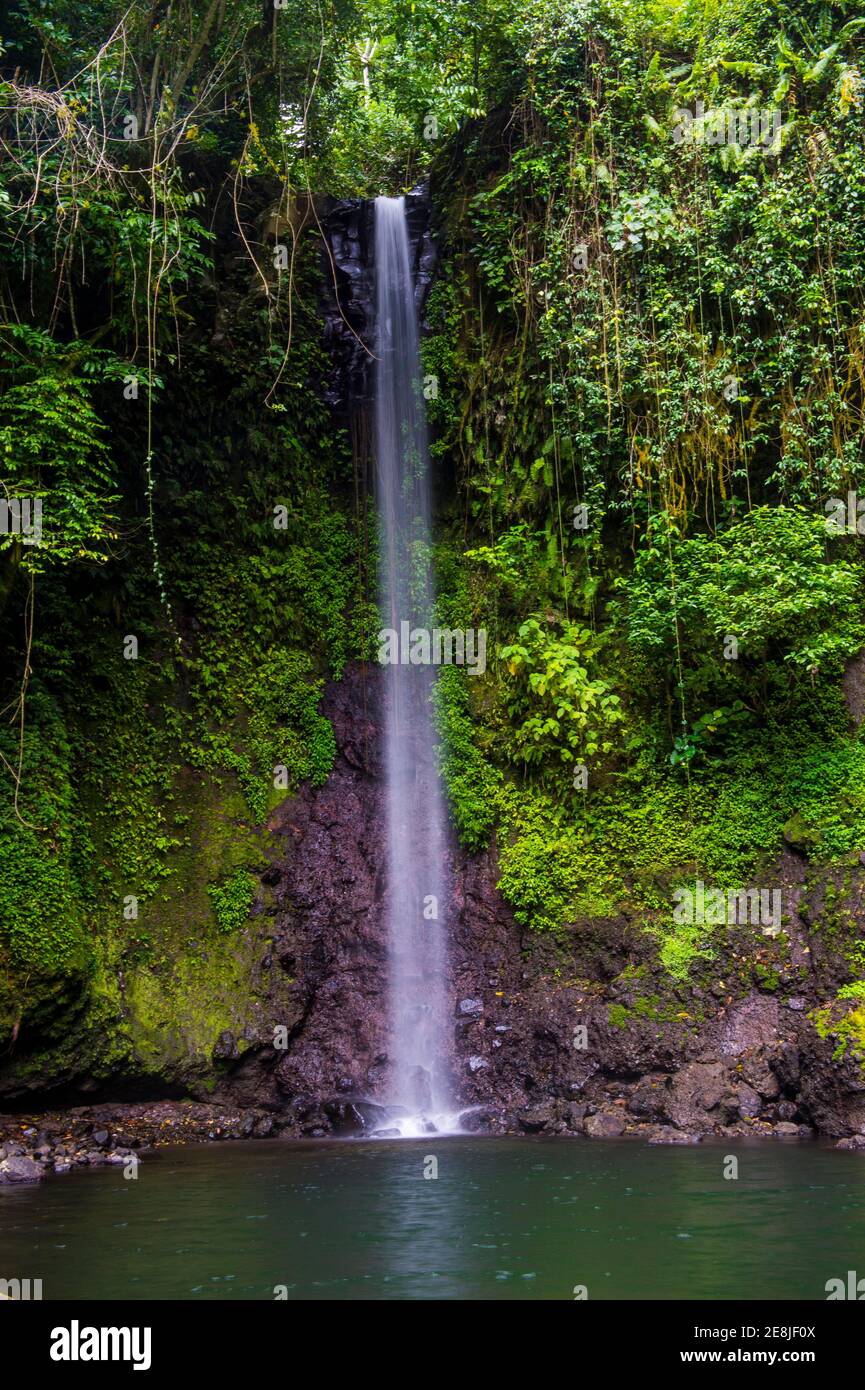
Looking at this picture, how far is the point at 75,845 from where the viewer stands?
1153 centimetres

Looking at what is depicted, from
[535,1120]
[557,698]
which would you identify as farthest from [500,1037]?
[557,698]

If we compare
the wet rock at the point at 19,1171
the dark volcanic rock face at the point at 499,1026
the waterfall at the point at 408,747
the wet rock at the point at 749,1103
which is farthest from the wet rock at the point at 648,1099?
the wet rock at the point at 19,1171

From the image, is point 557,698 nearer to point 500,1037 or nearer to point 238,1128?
point 500,1037

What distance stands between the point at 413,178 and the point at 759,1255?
16761 mm

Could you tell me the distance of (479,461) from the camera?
13.9 meters

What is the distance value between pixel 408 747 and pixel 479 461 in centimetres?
391

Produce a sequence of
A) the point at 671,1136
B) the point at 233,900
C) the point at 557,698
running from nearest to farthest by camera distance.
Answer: the point at 671,1136 < the point at 233,900 < the point at 557,698

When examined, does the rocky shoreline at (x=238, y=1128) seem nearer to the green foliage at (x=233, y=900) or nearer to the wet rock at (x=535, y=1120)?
the wet rock at (x=535, y=1120)

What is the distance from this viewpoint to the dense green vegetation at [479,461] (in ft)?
36.7

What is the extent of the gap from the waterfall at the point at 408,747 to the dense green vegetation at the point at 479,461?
373 millimetres

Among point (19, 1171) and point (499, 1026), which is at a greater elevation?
point (499, 1026)

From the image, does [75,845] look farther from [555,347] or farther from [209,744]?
[555,347]
